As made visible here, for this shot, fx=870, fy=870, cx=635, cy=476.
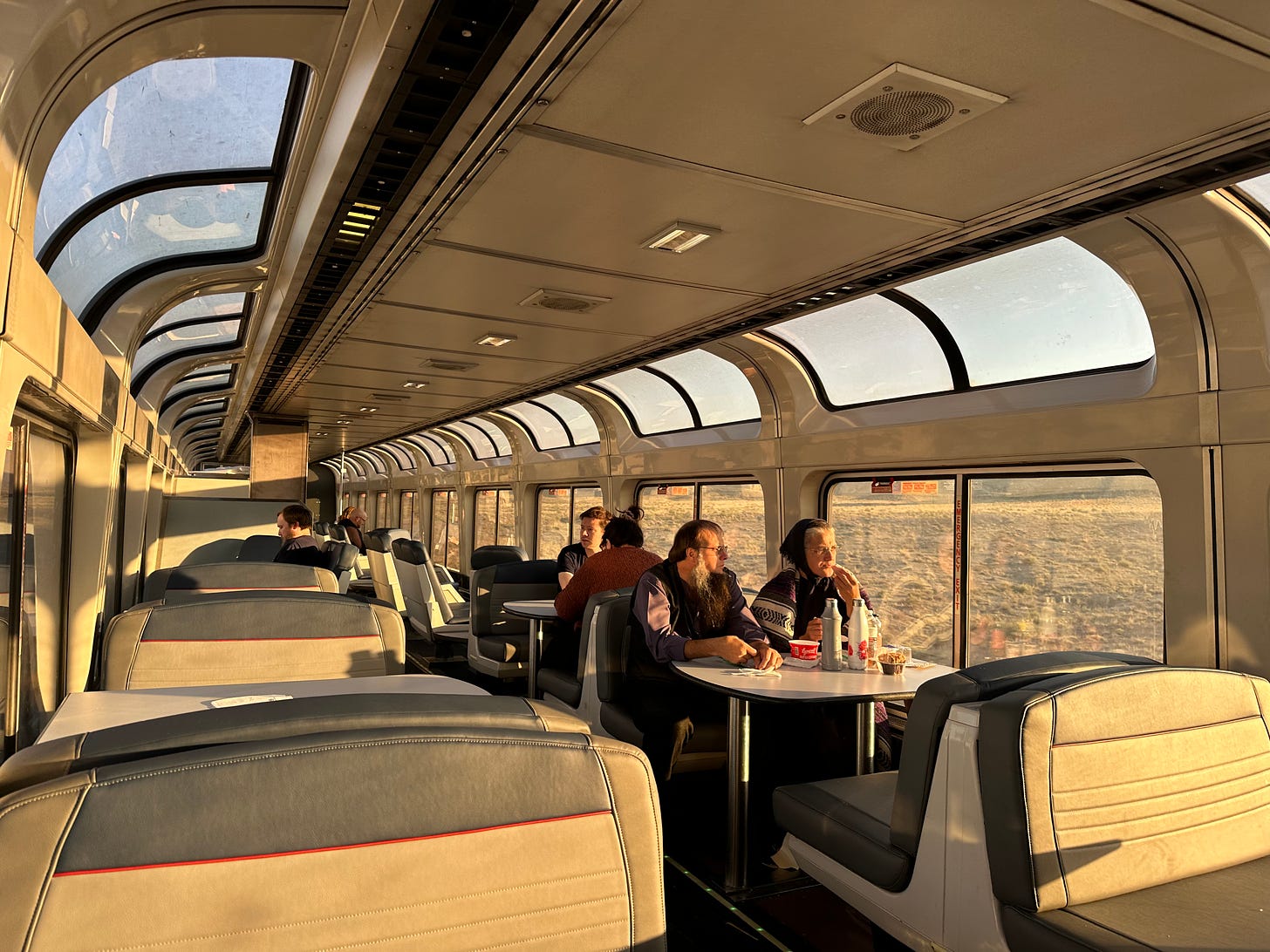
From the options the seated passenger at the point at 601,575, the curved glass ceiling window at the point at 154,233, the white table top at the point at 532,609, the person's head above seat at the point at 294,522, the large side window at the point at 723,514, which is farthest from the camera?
the large side window at the point at 723,514

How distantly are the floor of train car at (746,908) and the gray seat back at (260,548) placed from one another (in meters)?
4.81

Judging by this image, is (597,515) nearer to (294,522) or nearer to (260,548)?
(294,522)

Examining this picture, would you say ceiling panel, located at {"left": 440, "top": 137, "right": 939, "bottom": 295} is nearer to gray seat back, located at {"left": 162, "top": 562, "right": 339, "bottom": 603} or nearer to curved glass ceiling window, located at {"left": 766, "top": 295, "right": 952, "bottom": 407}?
curved glass ceiling window, located at {"left": 766, "top": 295, "right": 952, "bottom": 407}

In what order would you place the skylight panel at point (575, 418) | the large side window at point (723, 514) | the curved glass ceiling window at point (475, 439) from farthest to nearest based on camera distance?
the curved glass ceiling window at point (475, 439) → the skylight panel at point (575, 418) → the large side window at point (723, 514)

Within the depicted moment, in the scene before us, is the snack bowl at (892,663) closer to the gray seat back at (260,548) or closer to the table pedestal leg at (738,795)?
the table pedestal leg at (738,795)

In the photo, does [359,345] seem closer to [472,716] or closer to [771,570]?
[771,570]

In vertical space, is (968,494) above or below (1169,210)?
below

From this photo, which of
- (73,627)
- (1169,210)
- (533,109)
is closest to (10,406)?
(533,109)

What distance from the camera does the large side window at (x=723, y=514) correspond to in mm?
7113

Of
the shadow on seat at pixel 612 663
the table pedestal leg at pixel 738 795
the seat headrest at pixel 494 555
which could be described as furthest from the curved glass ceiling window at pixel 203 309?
the table pedestal leg at pixel 738 795

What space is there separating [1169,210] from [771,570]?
3.63m

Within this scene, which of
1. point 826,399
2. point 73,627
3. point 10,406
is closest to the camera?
point 10,406

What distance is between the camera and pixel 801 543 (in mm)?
4297

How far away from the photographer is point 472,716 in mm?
1260
